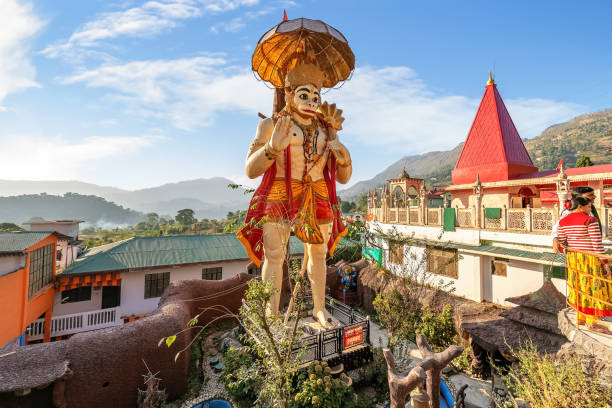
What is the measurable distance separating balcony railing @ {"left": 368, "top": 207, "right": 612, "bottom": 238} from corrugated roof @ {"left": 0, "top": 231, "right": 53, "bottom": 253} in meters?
10.9

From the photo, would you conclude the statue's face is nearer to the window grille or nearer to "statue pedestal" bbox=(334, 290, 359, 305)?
the window grille

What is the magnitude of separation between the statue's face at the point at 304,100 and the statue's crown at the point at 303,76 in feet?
0.36

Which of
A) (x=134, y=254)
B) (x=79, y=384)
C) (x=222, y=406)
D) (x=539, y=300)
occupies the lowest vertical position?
(x=222, y=406)

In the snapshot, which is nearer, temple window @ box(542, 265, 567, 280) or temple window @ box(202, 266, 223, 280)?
temple window @ box(542, 265, 567, 280)

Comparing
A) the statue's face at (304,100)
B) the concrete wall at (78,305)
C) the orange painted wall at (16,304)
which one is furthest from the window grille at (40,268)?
the statue's face at (304,100)

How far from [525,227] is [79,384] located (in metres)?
13.9

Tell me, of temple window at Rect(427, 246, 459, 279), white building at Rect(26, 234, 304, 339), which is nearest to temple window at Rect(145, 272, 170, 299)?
white building at Rect(26, 234, 304, 339)

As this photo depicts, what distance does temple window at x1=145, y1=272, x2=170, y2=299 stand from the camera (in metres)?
12.3

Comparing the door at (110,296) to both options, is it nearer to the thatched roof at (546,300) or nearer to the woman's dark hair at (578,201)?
the woman's dark hair at (578,201)

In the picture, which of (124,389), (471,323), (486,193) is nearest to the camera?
(124,389)

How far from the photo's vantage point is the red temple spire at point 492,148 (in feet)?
44.3

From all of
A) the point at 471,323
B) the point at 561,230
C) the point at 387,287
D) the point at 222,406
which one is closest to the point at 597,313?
the point at 561,230

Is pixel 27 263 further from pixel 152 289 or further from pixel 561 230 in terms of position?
pixel 561 230

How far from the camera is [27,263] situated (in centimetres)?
852
